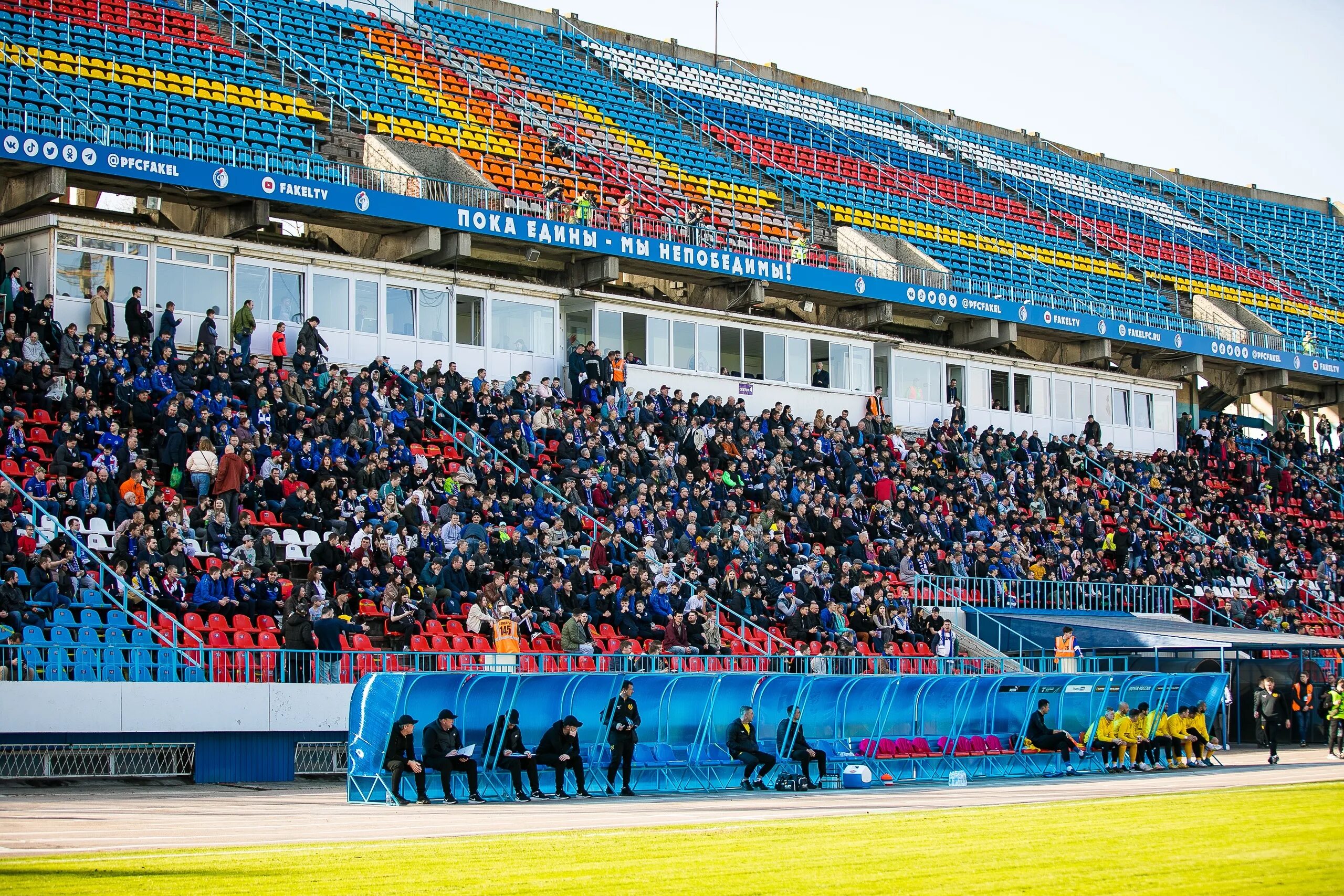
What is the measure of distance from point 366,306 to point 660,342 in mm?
7348

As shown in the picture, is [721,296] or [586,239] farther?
[721,296]

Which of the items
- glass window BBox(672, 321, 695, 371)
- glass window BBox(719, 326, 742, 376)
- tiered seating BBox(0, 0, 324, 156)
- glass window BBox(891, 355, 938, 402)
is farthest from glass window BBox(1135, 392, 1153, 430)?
tiered seating BBox(0, 0, 324, 156)

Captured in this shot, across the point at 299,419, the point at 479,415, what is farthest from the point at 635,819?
the point at 479,415

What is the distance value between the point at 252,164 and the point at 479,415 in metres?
6.76

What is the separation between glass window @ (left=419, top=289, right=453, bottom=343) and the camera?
3238cm

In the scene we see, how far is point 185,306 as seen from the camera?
28719 millimetres

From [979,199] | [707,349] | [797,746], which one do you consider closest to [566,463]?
[707,349]

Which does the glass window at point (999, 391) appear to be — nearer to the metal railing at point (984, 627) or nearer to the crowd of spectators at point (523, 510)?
the crowd of spectators at point (523, 510)

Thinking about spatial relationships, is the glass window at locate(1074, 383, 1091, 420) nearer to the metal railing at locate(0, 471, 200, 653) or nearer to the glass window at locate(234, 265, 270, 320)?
the glass window at locate(234, 265, 270, 320)

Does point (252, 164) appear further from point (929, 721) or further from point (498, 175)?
point (929, 721)

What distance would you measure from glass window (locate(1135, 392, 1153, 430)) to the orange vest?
29.4 m

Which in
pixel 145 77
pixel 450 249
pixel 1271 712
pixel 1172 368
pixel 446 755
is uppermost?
pixel 145 77

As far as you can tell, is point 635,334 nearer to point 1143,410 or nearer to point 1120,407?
point 1120,407

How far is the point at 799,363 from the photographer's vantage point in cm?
3875
